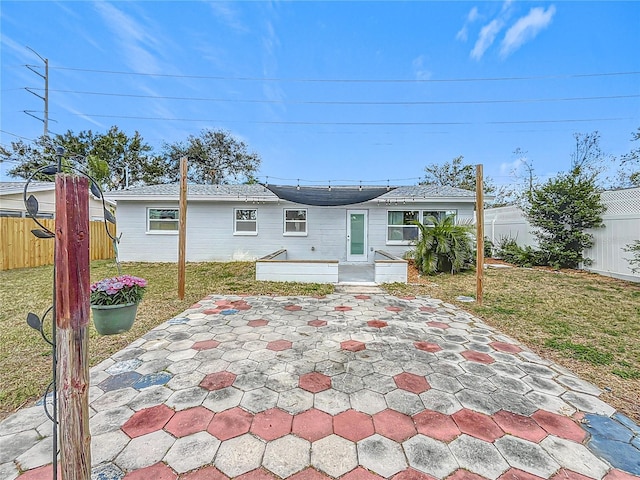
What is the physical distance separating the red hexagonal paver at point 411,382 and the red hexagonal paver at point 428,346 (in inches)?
26.2

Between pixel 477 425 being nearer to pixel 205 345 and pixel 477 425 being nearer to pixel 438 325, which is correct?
pixel 438 325

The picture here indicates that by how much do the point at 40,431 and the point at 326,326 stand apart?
9.40 feet

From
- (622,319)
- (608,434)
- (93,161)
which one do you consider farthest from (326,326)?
(93,161)

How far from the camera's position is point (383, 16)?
9.48 metres

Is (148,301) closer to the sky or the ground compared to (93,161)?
closer to the ground

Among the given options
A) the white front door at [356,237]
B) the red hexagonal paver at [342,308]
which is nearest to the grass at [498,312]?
the red hexagonal paver at [342,308]

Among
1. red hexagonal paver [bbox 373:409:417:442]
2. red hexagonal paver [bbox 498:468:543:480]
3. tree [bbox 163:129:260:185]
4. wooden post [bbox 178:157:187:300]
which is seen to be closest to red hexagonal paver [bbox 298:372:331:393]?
red hexagonal paver [bbox 373:409:417:442]

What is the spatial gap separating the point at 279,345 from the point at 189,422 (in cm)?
141

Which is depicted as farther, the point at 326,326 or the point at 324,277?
the point at 324,277

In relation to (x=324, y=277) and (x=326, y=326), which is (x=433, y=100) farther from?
(x=326, y=326)

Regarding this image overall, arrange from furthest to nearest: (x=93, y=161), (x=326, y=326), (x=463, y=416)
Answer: (x=93, y=161) → (x=326, y=326) → (x=463, y=416)

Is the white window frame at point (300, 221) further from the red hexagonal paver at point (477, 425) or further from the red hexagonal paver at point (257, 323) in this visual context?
the red hexagonal paver at point (477, 425)

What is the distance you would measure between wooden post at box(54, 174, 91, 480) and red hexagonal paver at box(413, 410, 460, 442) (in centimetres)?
187

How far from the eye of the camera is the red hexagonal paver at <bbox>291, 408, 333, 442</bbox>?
181cm
